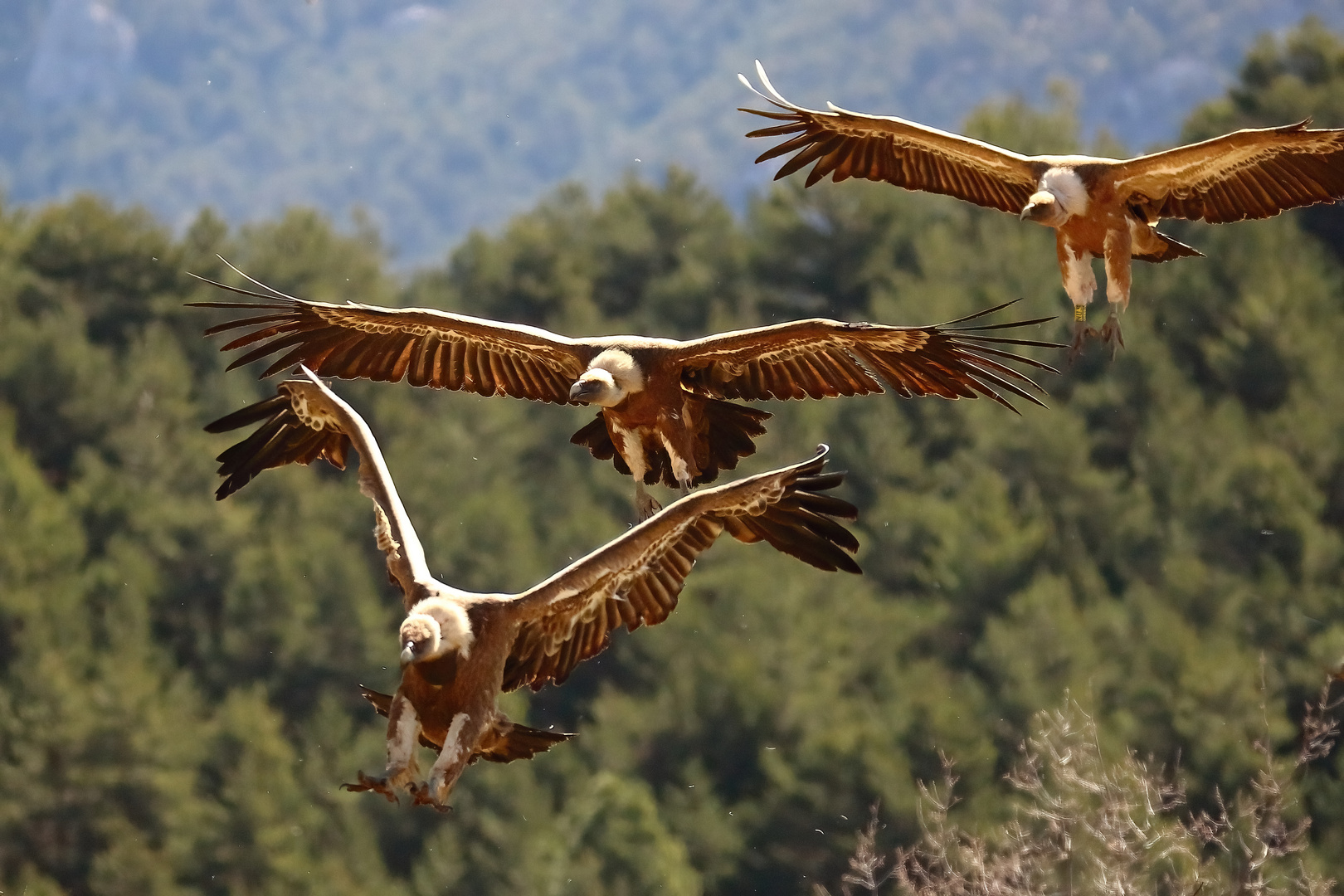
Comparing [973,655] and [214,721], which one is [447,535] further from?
[973,655]

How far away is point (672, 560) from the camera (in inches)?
238

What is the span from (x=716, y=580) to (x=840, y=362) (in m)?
20.1

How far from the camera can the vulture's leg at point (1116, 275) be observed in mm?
8008

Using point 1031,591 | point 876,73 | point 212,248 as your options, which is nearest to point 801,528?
point 1031,591

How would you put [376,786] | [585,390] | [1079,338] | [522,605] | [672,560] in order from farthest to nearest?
[1079,338], [585,390], [672,560], [522,605], [376,786]

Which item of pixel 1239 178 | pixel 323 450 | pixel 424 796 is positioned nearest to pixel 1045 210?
pixel 1239 178

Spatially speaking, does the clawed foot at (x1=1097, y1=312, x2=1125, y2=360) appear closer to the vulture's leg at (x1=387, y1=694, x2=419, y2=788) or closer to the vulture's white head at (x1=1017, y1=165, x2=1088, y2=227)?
the vulture's white head at (x1=1017, y1=165, x2=1088, y2=227)

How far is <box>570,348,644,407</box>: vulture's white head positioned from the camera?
7.04 meters

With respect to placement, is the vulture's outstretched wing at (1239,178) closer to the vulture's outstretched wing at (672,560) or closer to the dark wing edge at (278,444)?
the vulture's outstretched wing at (672,560)

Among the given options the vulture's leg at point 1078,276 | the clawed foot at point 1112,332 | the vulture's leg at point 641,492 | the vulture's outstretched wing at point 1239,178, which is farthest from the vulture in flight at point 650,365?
the vulture's outstretched wing at point 1239,178

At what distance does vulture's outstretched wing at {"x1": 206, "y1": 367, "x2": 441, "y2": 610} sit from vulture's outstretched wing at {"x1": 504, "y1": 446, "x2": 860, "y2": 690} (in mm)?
446

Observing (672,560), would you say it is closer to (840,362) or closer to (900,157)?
(840,362)

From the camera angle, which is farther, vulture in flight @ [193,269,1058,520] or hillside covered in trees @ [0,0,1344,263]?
hillside covered in trees @ [0,0,1344,263]

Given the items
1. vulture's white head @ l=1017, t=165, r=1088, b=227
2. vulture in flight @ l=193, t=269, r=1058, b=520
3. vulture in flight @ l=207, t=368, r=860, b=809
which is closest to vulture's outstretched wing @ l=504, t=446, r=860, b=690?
vulture in flight @ l=207, t=368, r=860, b=809
